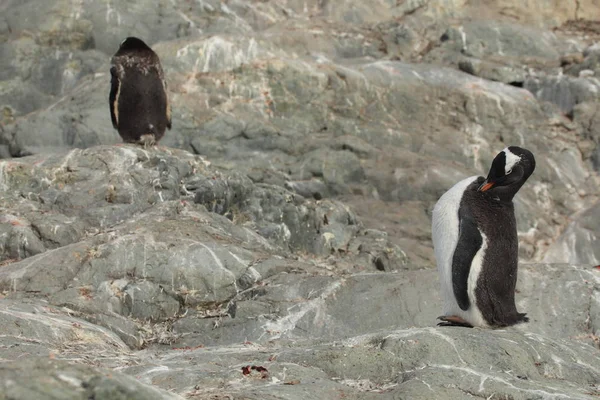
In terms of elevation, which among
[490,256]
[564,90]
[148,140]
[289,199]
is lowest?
[289,199]

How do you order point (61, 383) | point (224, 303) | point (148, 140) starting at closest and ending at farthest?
point (61, 383)
point (224, 303)
point (148, 140)

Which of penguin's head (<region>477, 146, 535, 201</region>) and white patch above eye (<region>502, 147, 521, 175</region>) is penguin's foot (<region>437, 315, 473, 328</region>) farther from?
white patch above eye (<region>502, 147, 521, 175</region>)

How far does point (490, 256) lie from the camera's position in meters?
6.49

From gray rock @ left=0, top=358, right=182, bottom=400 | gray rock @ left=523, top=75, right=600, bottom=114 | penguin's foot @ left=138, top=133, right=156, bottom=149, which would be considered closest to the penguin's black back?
gray rock @ left=0, top=358, right=182, bottom=400

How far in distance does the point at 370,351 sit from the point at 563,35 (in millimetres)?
21237

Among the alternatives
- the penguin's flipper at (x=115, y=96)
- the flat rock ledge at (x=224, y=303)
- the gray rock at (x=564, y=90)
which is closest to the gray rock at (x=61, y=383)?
the flat rock ledge at (x=224, y=303)

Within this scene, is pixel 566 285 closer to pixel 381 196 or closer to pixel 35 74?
pixel 381 196

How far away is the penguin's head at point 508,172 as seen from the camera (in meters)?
6.54

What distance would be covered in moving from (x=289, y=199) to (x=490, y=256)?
7.49 meters

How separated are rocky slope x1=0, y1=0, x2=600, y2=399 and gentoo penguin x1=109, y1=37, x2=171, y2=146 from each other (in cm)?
68

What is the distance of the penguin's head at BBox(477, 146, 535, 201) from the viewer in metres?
6.54

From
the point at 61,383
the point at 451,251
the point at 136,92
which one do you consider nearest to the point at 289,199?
the point at 136,92

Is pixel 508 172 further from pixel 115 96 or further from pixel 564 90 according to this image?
pixel 564 90

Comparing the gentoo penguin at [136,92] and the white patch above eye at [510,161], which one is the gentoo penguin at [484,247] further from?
the gentoo penguin at [136,92]
